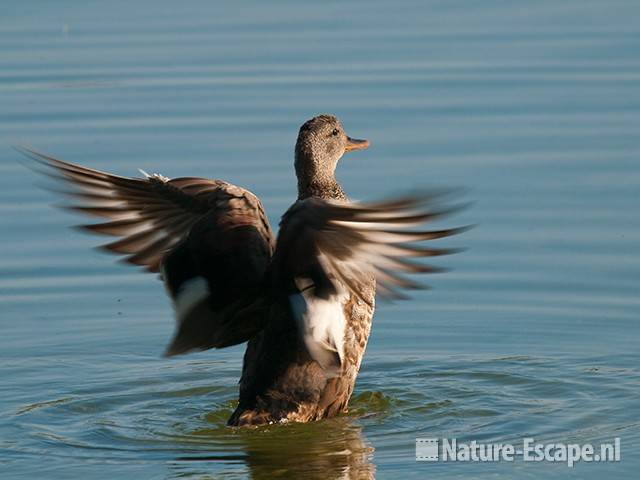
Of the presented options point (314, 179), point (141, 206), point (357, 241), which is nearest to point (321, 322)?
point (357, 241)

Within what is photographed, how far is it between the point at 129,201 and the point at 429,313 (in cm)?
232

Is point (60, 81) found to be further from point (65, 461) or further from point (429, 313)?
point (65, 461)

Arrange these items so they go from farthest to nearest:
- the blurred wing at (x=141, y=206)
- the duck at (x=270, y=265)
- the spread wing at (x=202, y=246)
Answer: the blurred wing at (x=141, y=206) → the spread wing at (x=202, y=246) → the duck at (x=270, y=265)

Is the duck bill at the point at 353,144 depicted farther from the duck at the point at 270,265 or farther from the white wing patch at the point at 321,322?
the white wing patch at the point at 321,322

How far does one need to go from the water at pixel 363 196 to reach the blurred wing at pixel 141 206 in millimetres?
876

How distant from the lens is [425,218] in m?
7.08

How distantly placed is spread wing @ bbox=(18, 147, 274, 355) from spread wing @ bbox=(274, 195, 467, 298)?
48 centimetres

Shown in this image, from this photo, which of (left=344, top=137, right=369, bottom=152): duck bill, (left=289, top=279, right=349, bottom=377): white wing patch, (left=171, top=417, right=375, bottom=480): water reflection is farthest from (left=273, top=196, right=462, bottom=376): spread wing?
(left=344, top=137, right=369, bottom=152): duck bill

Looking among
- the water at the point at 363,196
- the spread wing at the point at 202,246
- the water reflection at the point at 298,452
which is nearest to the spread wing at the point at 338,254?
the spread wing at the point at 202,246

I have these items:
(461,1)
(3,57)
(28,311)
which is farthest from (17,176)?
(461,1)

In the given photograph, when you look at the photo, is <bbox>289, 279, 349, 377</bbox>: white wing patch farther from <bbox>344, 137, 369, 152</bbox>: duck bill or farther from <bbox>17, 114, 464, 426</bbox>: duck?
<bbox>344, 137, 369, 152</bbox>: duck bill

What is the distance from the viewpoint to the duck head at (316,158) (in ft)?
30.8

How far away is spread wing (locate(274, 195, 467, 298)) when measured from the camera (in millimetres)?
7125

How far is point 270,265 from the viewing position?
314 inches
